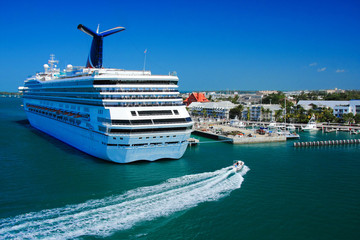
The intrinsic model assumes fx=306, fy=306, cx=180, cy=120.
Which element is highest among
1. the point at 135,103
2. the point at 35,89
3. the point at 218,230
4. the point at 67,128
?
the point at 35,89

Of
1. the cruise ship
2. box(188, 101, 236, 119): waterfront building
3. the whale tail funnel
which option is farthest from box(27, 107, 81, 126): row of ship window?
box(188, 101, 236, 119): waterfront building

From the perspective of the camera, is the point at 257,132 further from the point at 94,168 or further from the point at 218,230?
the point at 218,230

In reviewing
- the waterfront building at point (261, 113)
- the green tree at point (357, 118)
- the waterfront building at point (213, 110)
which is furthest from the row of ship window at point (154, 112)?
the green tree at point (357, 118)

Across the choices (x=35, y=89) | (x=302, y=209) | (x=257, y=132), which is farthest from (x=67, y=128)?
(x=257, y=132)

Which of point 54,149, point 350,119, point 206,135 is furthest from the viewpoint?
Answer: point 350,119

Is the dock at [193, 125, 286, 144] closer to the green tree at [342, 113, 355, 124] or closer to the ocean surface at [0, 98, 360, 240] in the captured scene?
the ocean surface at [0, 98, 360, 240]

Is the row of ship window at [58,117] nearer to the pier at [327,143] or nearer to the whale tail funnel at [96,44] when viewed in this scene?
the whale tail funnel at [96,44]
